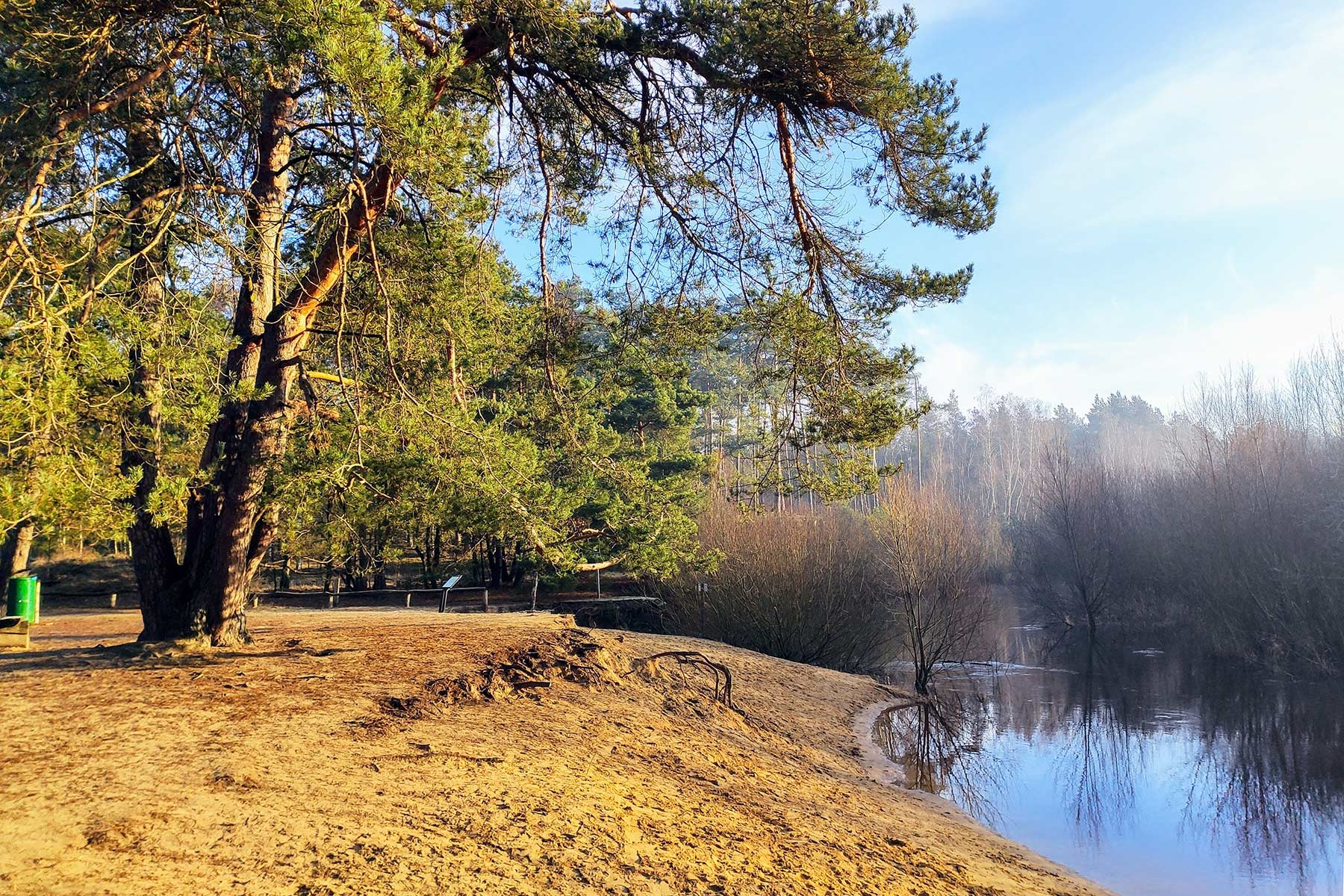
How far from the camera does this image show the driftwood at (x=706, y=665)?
10047 mm

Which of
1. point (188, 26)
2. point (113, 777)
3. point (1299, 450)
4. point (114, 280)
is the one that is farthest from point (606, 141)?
point (1299, 450)

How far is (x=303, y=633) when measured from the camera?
10.7 metres

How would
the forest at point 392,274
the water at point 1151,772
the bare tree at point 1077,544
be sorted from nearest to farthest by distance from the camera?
the forest at point 392,274, the water at point 1151,772, the bare tree at point 1077,544

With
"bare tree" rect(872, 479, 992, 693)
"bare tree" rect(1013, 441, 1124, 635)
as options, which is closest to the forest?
"bare tree" rect(872, 479, 992, 693)

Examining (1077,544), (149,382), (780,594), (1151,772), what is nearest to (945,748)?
(1151,772)

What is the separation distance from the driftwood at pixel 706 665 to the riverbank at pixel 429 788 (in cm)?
36

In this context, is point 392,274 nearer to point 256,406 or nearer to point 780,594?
point 256,406

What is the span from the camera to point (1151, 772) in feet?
41.6

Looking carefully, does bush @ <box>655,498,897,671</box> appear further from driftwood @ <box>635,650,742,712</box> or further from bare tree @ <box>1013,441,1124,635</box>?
bare tree @ <box>1013,441,1124,635</box>

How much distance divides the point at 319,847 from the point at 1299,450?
103ft

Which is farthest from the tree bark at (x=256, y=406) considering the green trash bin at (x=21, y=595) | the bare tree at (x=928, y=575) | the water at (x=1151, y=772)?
the bare tree at (x=928, y=575)

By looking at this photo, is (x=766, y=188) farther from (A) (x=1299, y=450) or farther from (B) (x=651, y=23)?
(A) (x=1299, y=450)

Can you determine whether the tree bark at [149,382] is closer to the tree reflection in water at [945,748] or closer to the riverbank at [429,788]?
the riverbank at [429,788]

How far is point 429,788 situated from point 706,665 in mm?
6967
